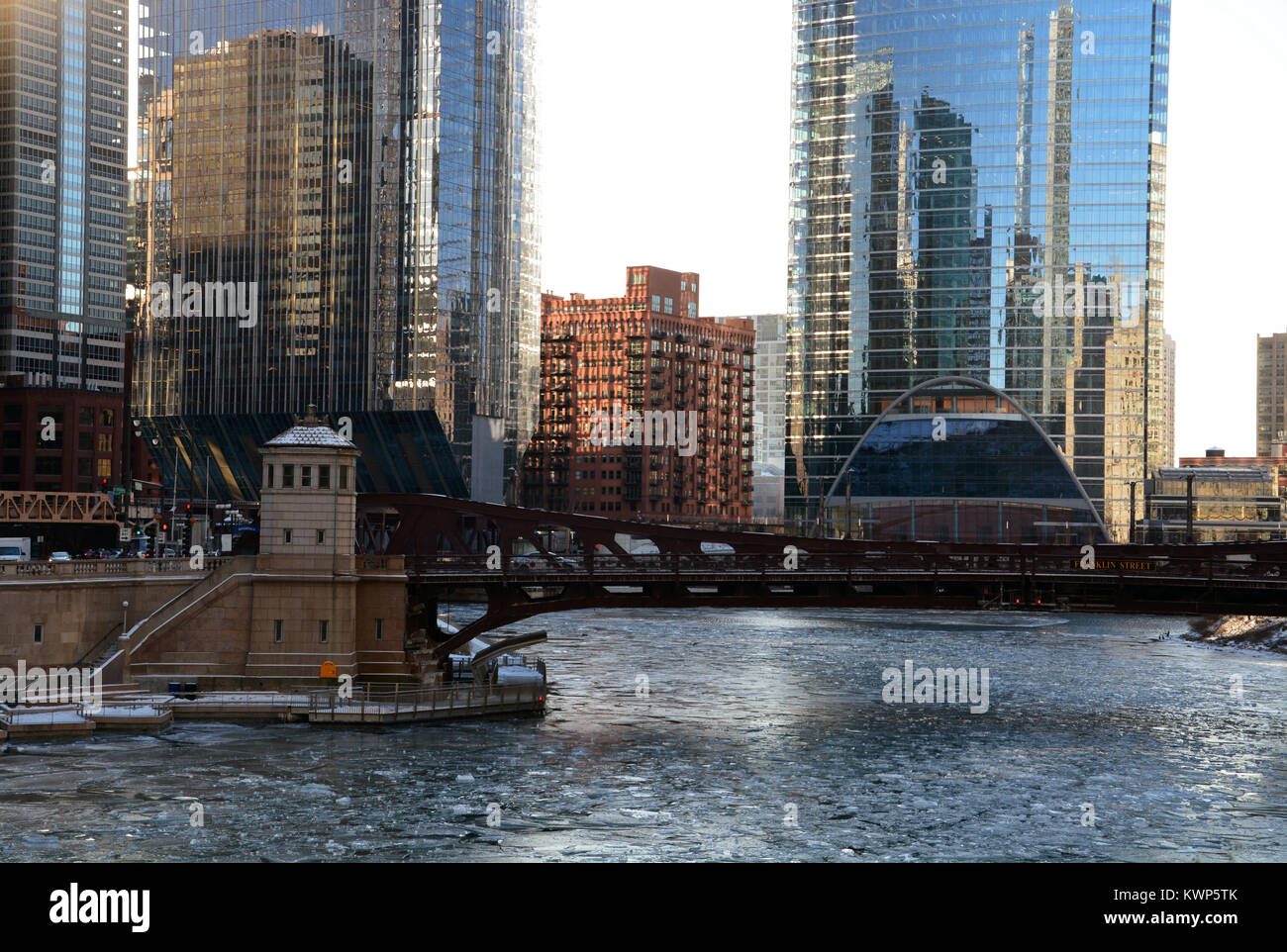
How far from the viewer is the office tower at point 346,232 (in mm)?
174125

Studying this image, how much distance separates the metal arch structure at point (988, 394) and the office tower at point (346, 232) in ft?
139

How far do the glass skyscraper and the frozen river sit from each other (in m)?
105

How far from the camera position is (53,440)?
158 meters

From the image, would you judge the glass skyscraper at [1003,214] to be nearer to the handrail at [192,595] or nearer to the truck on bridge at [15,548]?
the truck on bridge at [15,548]

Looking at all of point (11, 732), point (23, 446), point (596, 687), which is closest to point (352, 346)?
point (23, 446)

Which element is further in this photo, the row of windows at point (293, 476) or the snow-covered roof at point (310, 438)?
the snow-covered roof at point (310, 438)

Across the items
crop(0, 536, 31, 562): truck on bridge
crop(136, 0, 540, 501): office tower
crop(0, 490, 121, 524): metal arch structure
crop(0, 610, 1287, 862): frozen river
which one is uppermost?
crop(136, 0, 540, 501): office tower

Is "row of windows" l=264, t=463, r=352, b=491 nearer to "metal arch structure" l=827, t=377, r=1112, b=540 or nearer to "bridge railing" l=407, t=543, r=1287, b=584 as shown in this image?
"bridge railing" l=407, t=543, r=1287, b=584

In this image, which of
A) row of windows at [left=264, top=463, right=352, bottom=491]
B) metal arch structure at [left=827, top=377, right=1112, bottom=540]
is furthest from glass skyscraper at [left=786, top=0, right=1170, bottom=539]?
row of windows at [left=264, top=463, right=352, bottom=491]

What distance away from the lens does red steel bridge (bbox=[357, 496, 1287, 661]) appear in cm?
6738

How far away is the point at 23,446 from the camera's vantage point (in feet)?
512

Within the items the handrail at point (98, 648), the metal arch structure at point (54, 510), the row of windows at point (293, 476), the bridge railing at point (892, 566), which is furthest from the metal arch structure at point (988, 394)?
the handrail at point (98, 648)
